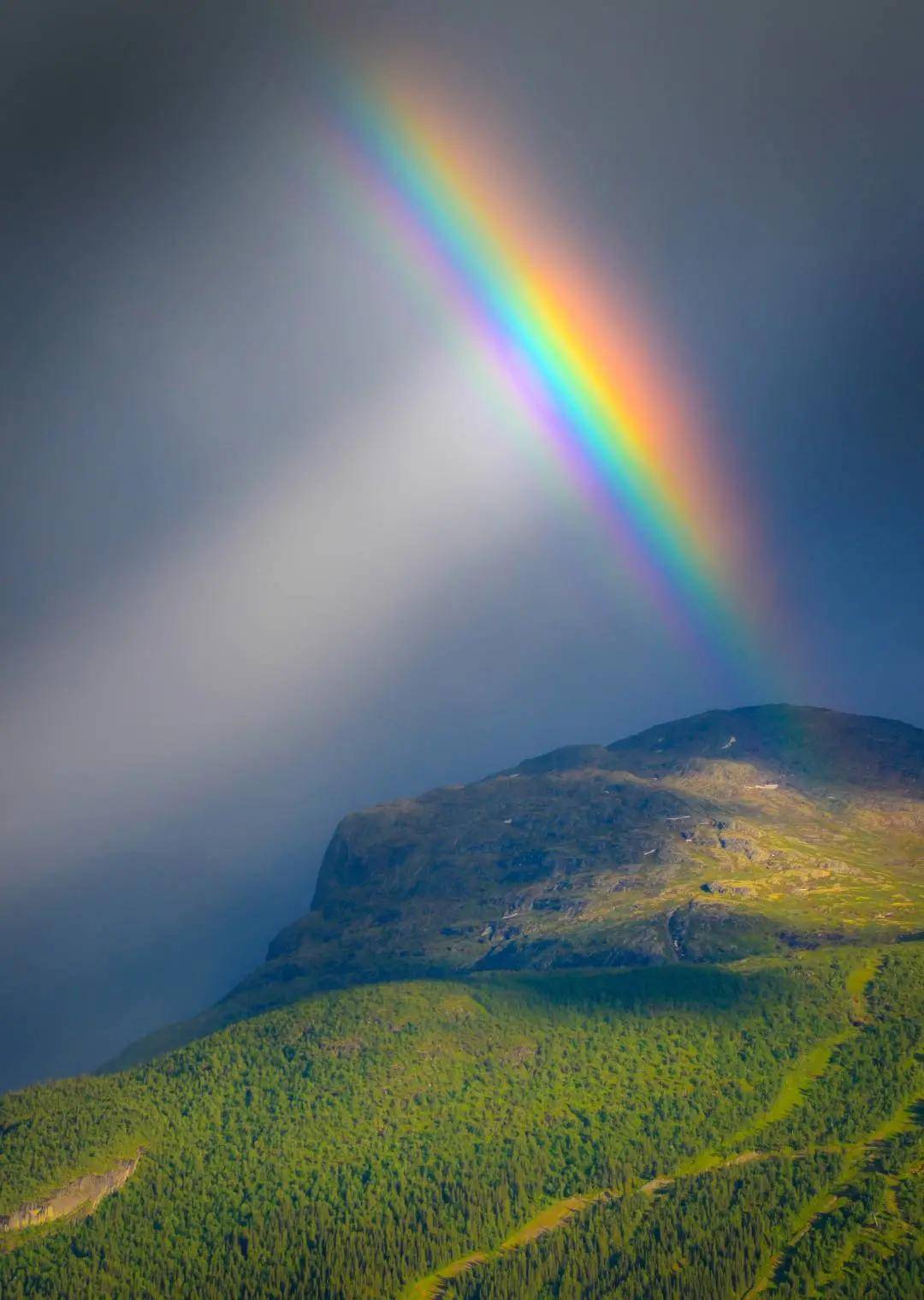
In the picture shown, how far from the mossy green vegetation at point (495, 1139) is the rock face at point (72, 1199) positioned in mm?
1885

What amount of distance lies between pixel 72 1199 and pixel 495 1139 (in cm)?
5353

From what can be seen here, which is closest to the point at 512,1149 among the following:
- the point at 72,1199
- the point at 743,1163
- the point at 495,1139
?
the point at 495,1139

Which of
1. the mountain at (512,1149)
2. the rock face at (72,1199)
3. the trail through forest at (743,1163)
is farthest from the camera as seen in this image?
the rock face at (72,1199)

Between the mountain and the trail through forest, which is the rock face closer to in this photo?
the mountain

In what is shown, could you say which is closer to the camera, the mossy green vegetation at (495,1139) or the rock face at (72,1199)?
the mossy green vegetation at (495,1139)

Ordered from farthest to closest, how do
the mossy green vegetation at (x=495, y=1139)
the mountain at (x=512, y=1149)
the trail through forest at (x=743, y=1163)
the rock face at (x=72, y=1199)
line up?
the rock face at (x=72, y=1199) → the mossy green vegetation at (x=495, y=1139) → the trail through forest at (x=743, y=1163) → the mountain at (x=512, y=1149)

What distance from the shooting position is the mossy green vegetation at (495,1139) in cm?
12488

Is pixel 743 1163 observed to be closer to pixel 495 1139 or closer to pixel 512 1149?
pixel 512 1149

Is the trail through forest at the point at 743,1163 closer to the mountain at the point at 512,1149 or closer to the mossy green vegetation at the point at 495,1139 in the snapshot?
the mountain at the point at 512,1149

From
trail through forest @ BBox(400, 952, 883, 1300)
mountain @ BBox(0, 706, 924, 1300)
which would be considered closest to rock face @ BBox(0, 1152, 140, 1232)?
mountain @ BBox(0, 706, 924, 1300)

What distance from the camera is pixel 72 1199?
143 meters

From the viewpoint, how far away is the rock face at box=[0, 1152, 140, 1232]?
139 meters

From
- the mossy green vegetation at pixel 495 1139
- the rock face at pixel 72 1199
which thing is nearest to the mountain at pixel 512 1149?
the rock face at pixel 72 1199

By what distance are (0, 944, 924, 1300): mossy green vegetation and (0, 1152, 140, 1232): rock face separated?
1.88m
